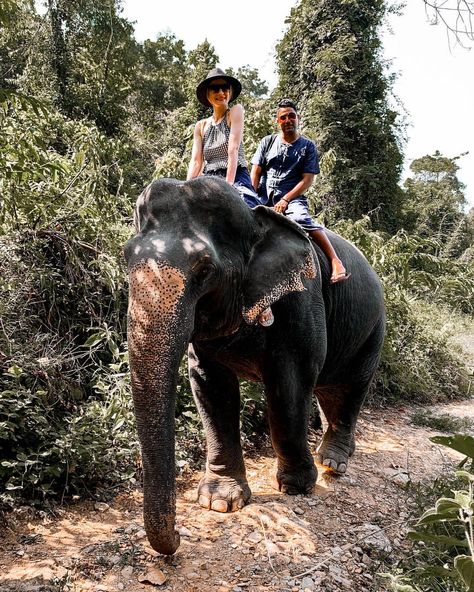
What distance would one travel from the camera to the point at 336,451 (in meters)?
4.10

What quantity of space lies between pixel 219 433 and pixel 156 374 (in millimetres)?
1441

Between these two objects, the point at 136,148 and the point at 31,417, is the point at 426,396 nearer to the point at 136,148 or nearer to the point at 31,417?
the point at 31,417

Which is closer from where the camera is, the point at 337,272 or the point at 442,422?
Answer: the point at 337,272

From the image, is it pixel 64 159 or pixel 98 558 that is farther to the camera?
pixel 64 159

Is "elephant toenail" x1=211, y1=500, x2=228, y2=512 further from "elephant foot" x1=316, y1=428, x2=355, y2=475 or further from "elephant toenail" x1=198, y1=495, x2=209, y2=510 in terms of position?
"elephant foot" x1=316, y1=428, x2=355, y2=475

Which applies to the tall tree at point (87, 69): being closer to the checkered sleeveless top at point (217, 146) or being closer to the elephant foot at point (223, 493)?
the checkered sleeveless top at point (217, 146)

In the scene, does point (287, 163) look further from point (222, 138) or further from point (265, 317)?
point (265, 317)

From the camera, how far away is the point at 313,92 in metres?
15.9

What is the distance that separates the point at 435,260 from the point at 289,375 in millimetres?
7637

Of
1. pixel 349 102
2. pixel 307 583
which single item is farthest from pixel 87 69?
pixel 307 583

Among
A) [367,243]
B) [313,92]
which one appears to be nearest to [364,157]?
[313,92]

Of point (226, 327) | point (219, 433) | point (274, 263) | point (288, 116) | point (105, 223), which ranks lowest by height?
point (219, 433)

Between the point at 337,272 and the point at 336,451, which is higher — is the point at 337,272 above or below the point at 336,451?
above

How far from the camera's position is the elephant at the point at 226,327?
208 cm
